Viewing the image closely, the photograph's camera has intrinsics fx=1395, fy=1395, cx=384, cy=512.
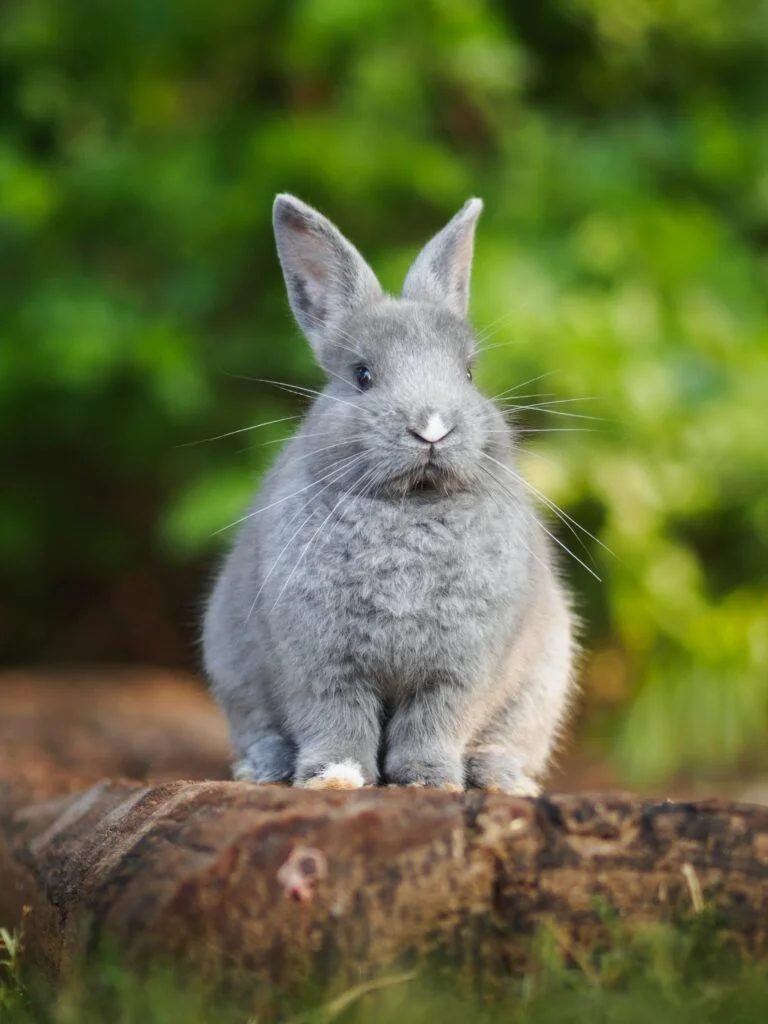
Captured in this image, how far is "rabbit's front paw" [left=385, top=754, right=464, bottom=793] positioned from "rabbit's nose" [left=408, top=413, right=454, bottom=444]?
84 cm

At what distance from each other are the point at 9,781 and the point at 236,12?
582cm

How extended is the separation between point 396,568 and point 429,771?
1.78ft

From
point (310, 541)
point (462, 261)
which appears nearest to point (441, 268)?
point (462, 261)

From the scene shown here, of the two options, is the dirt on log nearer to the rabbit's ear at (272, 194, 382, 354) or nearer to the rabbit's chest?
the rabbit's chest

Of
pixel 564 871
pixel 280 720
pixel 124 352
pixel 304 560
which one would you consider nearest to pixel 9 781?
pixel 280 720

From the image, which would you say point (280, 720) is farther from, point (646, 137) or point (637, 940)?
point (646, 137)

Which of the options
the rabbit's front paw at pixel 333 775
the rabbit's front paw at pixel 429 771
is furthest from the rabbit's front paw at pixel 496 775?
the rabbit's front paw at pixel 333 775

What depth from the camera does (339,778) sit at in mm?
3629

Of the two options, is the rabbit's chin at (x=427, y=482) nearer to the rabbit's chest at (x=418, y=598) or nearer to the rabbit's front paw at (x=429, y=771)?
the rabbit's chest at (x=418, y=598)

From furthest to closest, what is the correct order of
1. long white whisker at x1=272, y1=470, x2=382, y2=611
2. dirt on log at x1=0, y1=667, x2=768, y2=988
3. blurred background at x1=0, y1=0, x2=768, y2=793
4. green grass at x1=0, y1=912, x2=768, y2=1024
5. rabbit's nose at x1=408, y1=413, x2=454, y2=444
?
blurred background at x1=0, y1=0, x2=768, y2=793, long white whisker at x1=272, y1=470, x2=382, y2=611, rabbit's nose at x1=408, y1=413, x2=454, y2=444, dirt on log at x1=0, y1=667, x2=768, y2=988, green grass at x1=0, y1=912, x2=768, y2=1024

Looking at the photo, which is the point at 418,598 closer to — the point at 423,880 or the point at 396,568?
the point at 396,568

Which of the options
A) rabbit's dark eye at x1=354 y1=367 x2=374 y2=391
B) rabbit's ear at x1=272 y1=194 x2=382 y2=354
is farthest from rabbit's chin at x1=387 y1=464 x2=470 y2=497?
rabbit's ear at x1=272 y1=194 x2=382 y2=354

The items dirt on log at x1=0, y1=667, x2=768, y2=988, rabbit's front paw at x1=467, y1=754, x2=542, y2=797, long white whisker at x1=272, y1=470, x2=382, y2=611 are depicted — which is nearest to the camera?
dirt on log at x1=0, y1=667, x2=768, y2=988

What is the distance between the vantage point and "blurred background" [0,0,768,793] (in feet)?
25.8
